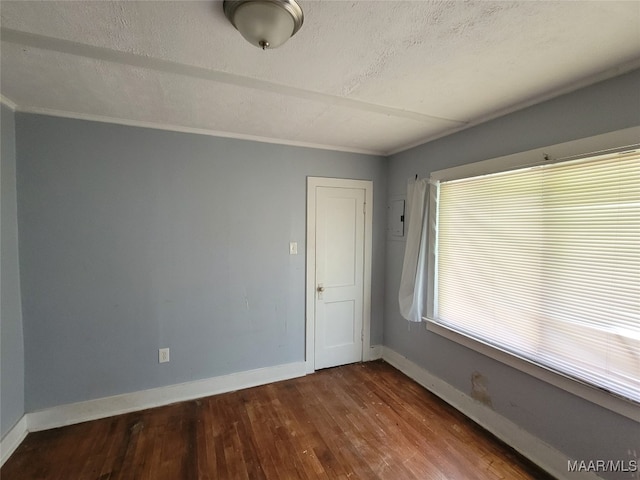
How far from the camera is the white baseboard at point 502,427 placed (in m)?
1.70

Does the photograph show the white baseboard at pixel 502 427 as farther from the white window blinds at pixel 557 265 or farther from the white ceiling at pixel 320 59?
the white ceiling at pixel 320 59

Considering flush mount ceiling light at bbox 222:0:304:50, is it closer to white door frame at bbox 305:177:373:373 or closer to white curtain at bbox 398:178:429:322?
white door frame at bbox 305:177:373:373

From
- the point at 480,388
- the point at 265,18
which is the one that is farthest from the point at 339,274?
the point at 265,18

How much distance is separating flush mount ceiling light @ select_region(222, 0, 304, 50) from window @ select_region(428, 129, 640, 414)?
1724mm

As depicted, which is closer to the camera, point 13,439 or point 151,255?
point 13,439

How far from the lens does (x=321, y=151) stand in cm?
294

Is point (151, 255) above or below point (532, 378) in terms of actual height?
above

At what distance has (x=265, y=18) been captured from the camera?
1.04 metres

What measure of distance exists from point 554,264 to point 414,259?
3.73 feet

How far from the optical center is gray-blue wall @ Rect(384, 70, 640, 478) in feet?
4.84

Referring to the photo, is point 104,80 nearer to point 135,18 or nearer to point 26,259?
point 135,18

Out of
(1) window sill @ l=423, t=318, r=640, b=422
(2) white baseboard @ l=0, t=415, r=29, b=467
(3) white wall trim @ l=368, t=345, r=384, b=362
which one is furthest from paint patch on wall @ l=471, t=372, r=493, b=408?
(2) white baseboard @ l=0, t=415, r=29, b=467

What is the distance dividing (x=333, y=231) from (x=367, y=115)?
4.21ft

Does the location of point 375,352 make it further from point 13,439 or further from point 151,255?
point 13,439
